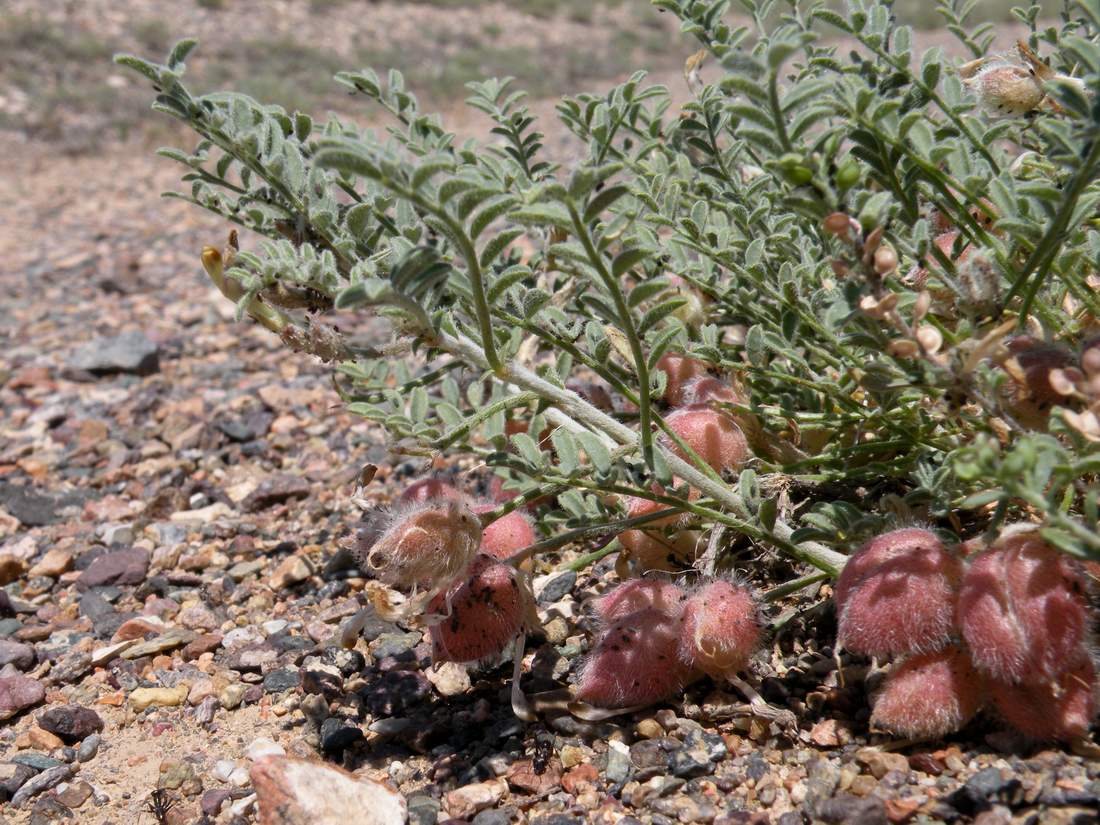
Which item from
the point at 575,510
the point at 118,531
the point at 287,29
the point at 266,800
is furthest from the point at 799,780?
the point at 287,29

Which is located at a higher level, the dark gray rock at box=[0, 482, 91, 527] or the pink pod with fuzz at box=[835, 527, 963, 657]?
the pink pod with fuzz at box=[835, 527, 963, 657]

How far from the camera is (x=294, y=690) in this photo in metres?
1.99

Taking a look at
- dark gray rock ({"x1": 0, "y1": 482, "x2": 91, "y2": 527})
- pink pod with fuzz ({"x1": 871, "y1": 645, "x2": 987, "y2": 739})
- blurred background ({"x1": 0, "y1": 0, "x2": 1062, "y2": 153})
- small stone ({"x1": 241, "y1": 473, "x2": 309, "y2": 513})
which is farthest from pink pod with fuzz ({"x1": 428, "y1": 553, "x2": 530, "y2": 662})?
blurred background ({"x1": 0, "y1": 0, "x2": 1062, "y2": 153})

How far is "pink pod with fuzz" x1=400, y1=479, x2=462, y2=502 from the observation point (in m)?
1.75

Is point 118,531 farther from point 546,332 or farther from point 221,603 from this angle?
point 546,332

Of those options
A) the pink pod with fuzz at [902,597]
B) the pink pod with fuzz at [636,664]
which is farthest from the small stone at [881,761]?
the pink pod with fuzz at [636,664]

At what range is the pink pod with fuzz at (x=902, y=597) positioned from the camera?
1.42 m

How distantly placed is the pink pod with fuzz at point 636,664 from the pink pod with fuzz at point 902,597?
0.31 meters

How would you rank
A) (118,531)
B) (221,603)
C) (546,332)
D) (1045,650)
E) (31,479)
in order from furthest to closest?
(31,479) → (118,531) → (221,603) → (546,332) → (1045,650)

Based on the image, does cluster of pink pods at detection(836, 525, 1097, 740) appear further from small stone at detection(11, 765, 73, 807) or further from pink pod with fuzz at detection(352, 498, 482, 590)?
small stone at detection(11, 765, 73, 807)

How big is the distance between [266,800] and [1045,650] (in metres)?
1.14

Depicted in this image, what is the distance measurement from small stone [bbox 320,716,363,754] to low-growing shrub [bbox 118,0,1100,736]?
0.26m

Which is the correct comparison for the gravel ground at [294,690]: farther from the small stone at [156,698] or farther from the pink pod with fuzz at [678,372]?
the pink pod with fuzz at [678,372]

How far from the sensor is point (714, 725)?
1.70 metres
